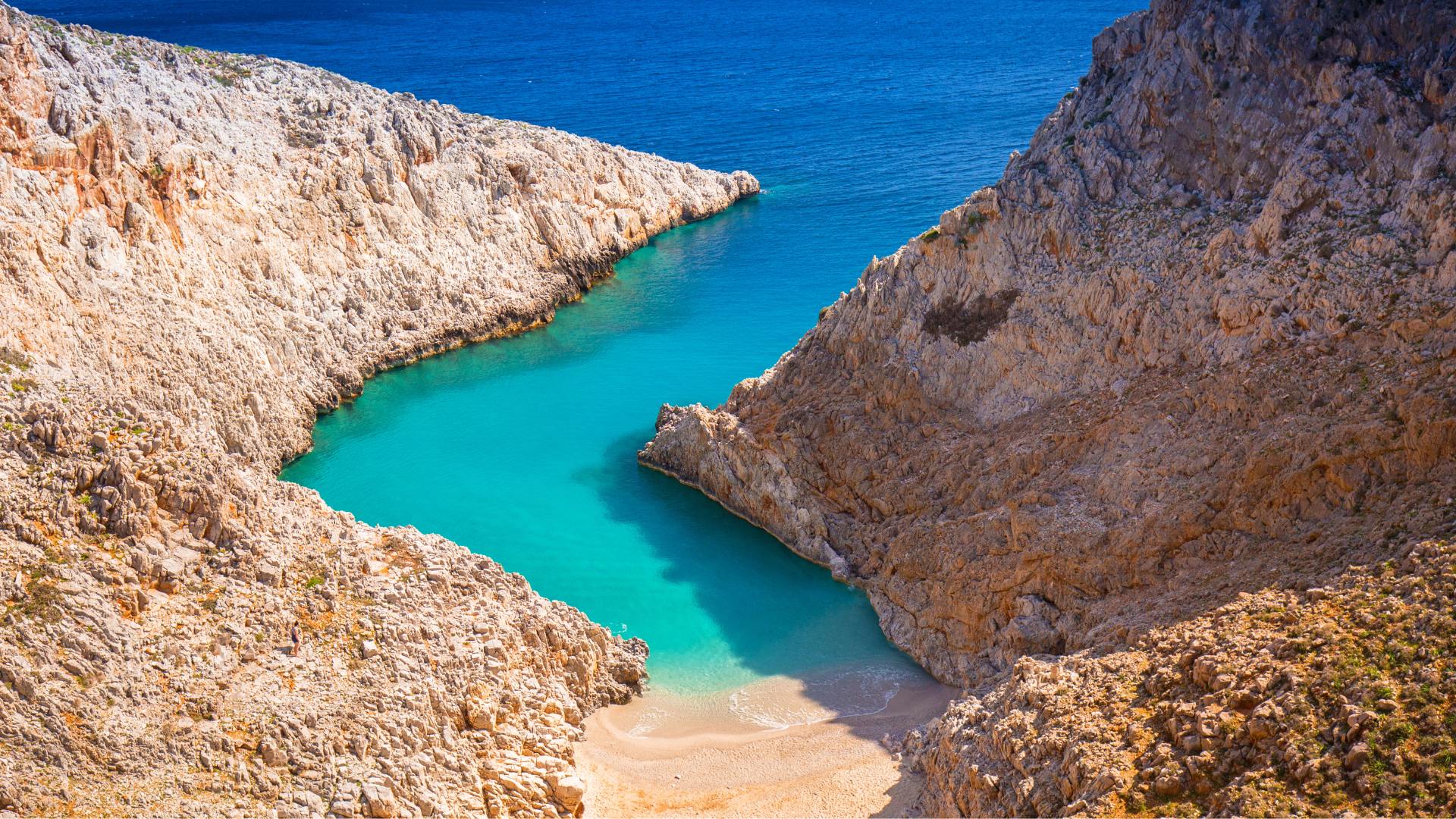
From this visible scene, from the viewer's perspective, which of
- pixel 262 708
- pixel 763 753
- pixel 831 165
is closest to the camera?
pixel 262 708

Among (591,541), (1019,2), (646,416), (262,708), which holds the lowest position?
(262,708)

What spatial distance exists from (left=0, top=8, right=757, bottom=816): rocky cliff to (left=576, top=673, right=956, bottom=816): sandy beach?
4.28ft

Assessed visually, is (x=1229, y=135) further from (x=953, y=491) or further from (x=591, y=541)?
(x=591, y=541)

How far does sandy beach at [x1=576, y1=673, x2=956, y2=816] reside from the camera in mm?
26219

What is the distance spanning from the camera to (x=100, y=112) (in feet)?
140

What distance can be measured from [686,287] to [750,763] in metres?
38.9

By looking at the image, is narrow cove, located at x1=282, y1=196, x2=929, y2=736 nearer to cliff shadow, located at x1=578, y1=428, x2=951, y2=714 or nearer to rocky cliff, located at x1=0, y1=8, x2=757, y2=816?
cliff shadow, located at x1=578, y1=428, x2=951, y2=714

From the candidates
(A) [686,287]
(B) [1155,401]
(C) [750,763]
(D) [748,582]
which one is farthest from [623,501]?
(A) [686,287]

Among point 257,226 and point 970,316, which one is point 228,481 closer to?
point 970,316

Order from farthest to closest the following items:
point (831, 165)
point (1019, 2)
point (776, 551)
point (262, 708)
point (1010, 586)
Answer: point (1019, 2) → point (831, 165) → point (776, 551) → point (1010, 586) → point (262, 708)

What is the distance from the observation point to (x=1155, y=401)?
3077 centimetres

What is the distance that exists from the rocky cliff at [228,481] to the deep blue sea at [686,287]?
3.34 m

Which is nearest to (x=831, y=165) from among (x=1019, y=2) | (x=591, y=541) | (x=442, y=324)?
(x=442, y=324)

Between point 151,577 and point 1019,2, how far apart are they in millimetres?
150541
